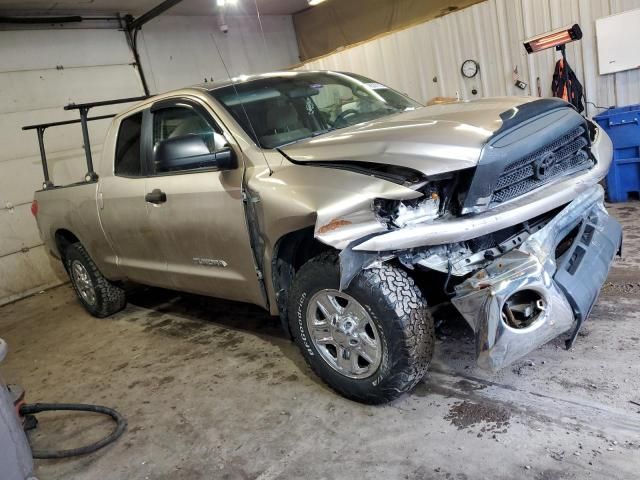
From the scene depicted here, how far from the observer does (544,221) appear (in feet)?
8.83

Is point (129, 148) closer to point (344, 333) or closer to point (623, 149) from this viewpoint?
point (344, 333)

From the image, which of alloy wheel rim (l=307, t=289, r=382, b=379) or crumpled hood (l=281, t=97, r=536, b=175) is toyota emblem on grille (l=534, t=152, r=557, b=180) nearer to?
crumpled hood (l=281, t=97, r=536, b=175)

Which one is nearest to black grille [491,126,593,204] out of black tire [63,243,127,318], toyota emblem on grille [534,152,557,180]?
toyota emblem on grille [534,152,557,180]

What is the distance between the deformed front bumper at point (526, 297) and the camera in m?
2.30

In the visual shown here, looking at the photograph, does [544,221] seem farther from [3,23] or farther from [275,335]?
[3,23]

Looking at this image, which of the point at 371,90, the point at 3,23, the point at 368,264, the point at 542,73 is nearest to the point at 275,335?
the point at 368,264

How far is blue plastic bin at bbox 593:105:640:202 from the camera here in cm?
544

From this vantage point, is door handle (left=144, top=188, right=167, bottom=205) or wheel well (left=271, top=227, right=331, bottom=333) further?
door handle (left=144, top=188, right=167, bottom=205)

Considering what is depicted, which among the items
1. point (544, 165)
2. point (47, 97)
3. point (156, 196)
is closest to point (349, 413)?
point (544, 165)

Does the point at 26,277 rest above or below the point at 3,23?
below

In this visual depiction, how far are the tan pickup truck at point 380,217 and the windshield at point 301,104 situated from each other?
0.01m

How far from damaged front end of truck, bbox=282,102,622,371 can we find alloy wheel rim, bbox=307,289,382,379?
263mm

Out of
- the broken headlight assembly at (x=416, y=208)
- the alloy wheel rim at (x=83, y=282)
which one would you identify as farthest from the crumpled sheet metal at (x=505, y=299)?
the alloy wheel rim at (x=83, y=282)

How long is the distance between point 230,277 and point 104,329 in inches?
89.7
